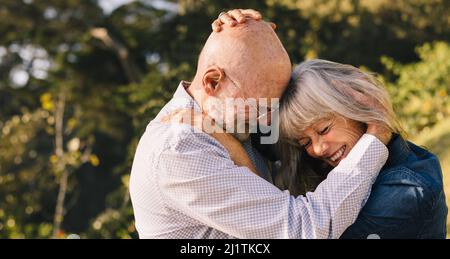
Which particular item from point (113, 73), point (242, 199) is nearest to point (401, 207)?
point (242, 199)

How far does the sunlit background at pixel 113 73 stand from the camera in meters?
7.23

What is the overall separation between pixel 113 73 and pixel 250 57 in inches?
348

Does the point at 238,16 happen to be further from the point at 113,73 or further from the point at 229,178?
the point at 113,73

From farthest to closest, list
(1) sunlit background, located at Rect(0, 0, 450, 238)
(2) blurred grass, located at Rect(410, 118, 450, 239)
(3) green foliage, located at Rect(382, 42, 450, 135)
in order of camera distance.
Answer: (3) green foliage, located at Rect(382, 42, 450, 135) → (1) sunlit background, located at Rect(0, 0, 450, 238) → (2) blurred grass, located at Rect(410, 118, 450, 239)

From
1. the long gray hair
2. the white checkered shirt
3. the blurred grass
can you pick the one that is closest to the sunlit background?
the blurred grass

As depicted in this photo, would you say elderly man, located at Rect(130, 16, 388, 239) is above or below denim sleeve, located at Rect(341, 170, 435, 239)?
above

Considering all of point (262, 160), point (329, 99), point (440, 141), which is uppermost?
point (329, 99)

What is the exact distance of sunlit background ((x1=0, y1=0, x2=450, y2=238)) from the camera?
7.23 meters

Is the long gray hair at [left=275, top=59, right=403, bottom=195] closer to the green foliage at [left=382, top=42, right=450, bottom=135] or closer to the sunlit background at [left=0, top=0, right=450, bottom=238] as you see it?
the sunlit background at [left=0, top=0, right=450, bottom=238]

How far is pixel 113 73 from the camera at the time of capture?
11.1 meters

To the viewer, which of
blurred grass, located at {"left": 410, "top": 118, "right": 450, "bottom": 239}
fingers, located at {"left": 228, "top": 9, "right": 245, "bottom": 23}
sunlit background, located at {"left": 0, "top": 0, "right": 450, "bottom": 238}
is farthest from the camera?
sunlit background, located at {"left": 0, "top": 0, "right": 450, "bottom": 238}
